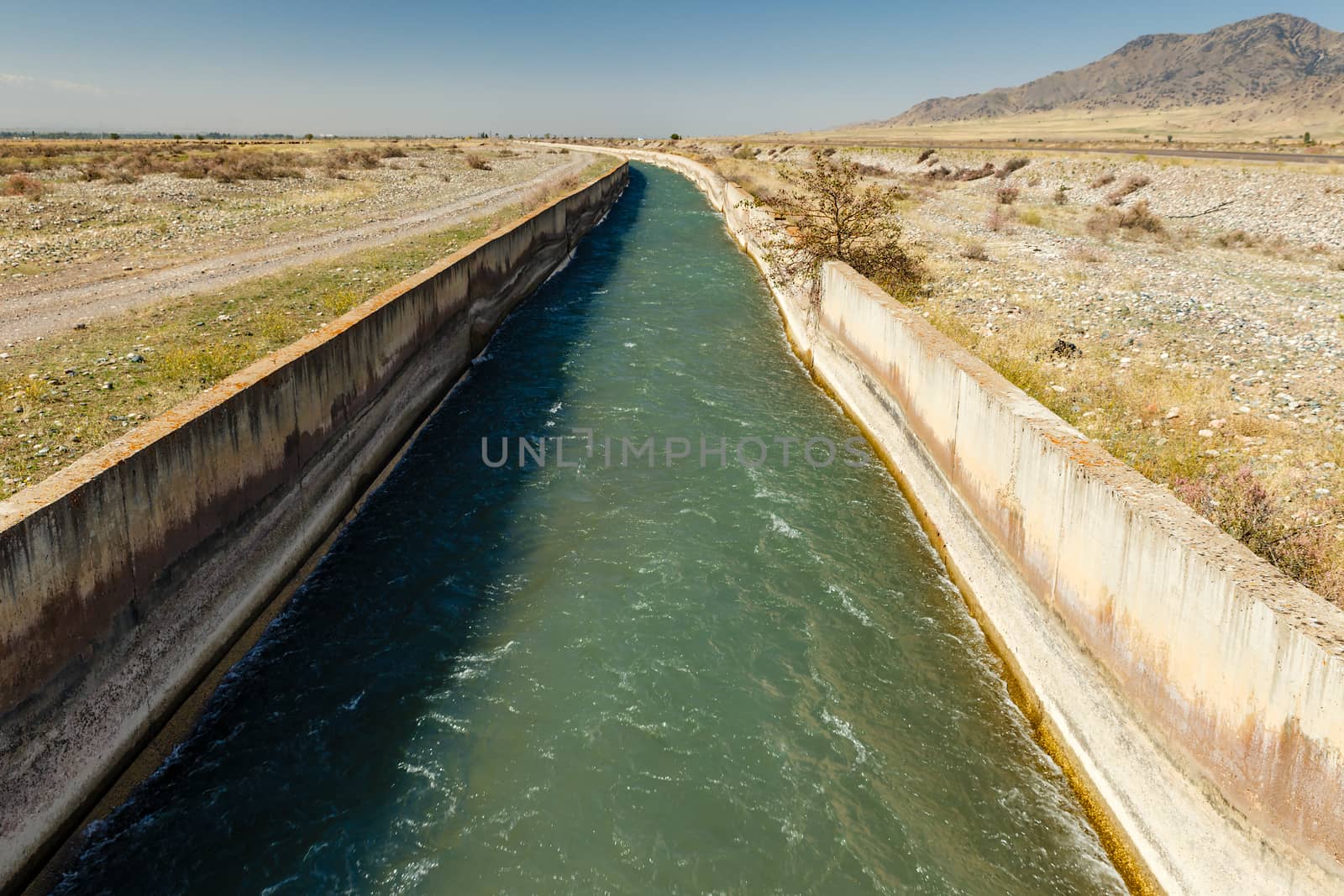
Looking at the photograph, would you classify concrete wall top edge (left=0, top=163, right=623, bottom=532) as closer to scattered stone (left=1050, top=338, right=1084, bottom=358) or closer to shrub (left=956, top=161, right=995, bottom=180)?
scattered stone (left=1050, top=338, right=1084, bottom=358)

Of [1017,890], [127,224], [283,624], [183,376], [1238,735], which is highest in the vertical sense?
[127,224]

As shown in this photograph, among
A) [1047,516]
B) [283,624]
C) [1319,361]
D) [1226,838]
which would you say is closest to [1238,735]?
[1226,838]

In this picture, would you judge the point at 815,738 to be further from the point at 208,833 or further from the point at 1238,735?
the point at 208,833

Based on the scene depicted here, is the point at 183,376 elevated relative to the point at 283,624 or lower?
elevated

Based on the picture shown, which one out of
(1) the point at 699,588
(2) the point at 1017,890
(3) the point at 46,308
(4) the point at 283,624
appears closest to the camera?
(2) the point at 1017,890

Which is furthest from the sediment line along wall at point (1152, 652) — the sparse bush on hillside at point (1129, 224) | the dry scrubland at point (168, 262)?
the sparse bush on hillside at point (1129, 224)

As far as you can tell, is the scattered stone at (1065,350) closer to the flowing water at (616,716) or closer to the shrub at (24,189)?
the flowing water at (616,716)

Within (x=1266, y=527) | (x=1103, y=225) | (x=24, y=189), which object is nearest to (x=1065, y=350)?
(x=1266, y=527)
